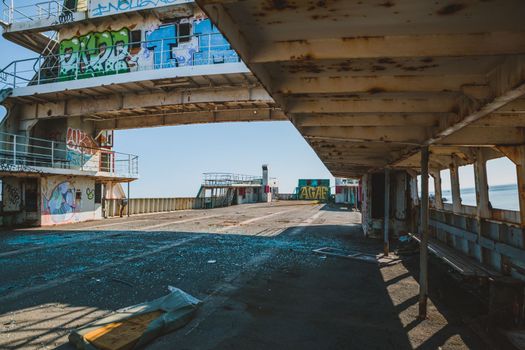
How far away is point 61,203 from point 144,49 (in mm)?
9902

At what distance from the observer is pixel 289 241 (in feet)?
42.6

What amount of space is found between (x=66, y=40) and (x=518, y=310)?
23.7m

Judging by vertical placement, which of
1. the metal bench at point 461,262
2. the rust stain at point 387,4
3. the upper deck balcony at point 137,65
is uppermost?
the upper deck balcony at point 137,65

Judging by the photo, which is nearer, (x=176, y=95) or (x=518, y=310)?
(x=518, y=310)

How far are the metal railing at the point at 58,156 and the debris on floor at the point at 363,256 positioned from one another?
14393 mm

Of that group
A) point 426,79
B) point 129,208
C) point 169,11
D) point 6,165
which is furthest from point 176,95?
point 426,79

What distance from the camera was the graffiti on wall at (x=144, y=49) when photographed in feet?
58.0

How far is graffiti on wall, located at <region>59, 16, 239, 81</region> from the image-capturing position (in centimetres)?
1769

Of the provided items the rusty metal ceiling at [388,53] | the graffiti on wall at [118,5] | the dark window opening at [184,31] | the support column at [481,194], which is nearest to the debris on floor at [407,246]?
the support column at [481,194]

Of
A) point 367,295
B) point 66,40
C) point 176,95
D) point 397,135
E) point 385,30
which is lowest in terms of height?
point 367,295

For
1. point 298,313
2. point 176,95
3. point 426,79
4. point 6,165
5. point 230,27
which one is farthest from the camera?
point 176,95

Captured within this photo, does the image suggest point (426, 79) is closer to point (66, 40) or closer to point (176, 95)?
point (176, 95)

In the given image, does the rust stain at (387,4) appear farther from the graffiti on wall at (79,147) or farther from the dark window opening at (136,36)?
the graffiti on wall at (79,147)

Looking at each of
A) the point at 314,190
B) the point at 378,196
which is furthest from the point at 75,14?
the point at 314,190
